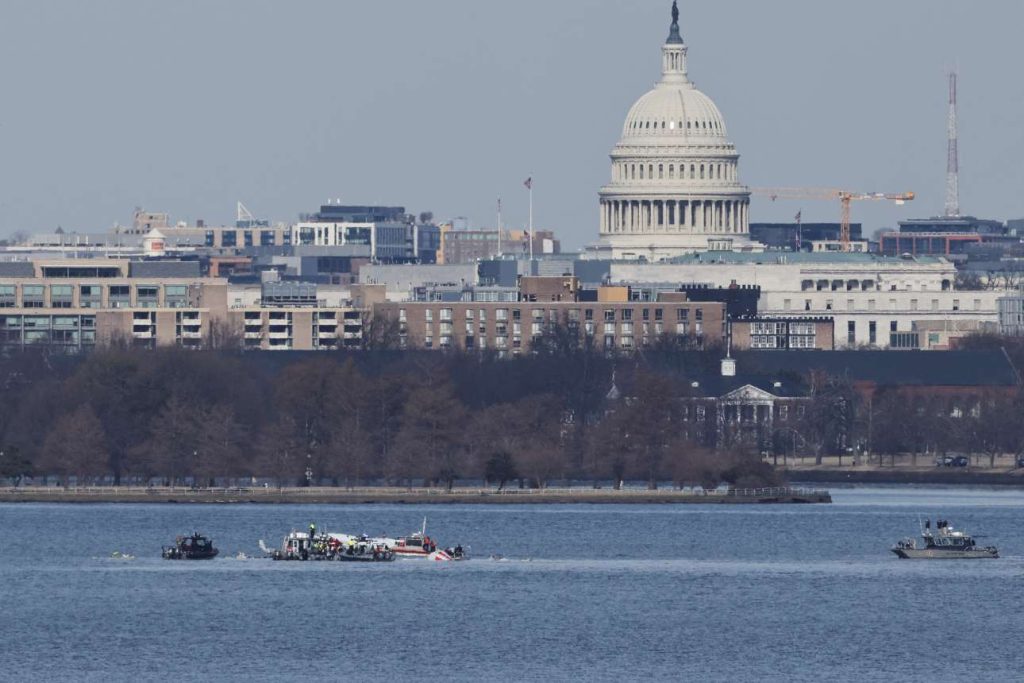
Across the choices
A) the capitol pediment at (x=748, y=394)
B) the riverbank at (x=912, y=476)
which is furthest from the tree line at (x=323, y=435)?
the capitol pediment at (x=748, y=394)

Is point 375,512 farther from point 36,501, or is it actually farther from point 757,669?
point 757,669

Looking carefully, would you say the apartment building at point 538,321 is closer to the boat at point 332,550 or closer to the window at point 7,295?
the window at point 7,295

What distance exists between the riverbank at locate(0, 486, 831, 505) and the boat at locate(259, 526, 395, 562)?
58.7ft

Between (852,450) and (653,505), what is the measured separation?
78.8ft

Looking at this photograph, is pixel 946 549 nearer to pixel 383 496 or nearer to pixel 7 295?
pixel 383 496

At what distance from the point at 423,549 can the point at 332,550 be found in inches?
80.8

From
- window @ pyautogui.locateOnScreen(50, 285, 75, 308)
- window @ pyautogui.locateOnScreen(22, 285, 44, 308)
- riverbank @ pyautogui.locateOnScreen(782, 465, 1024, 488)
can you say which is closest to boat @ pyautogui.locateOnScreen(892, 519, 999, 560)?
riverbank @ pyautogui.locateOnScreen(782, 465, 1024, 488)

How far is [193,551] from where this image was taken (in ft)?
359

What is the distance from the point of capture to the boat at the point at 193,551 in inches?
4306

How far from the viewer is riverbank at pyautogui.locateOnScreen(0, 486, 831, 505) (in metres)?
130

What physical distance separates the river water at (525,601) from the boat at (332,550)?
1.73 feet

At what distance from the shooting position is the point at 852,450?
152875 mm

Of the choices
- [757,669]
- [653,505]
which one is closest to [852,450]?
[653,505]

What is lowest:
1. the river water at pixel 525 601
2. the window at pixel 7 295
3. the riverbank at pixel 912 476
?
the river water at pixel 525 601
